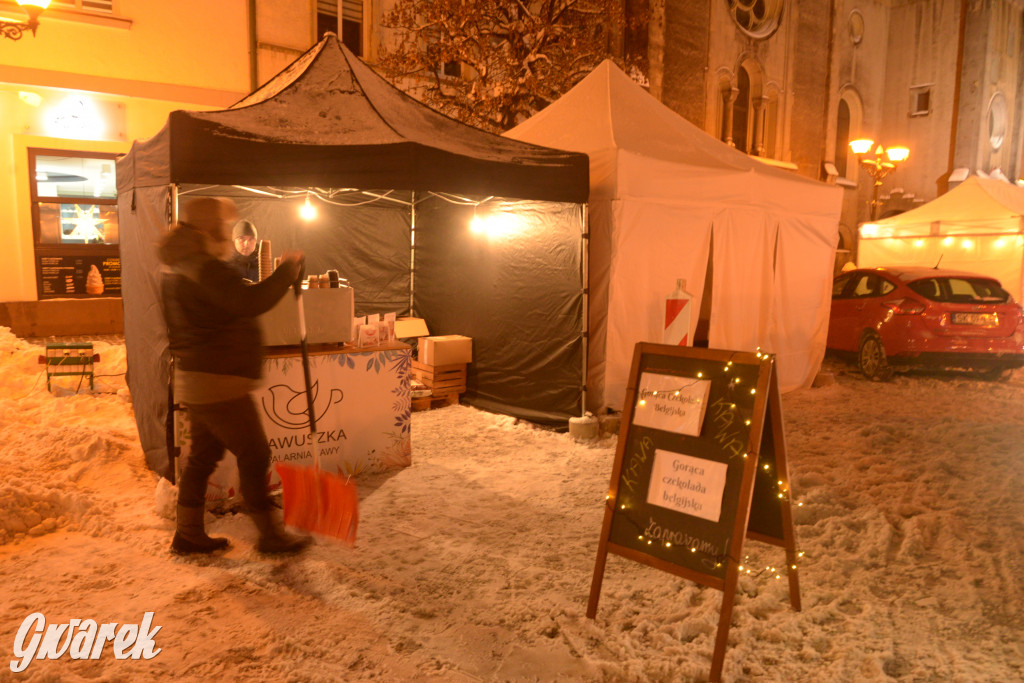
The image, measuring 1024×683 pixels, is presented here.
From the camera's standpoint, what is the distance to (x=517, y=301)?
7246 mm

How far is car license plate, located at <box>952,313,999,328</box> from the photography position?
29.3 ft

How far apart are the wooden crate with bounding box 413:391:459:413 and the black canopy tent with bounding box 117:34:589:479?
288mm

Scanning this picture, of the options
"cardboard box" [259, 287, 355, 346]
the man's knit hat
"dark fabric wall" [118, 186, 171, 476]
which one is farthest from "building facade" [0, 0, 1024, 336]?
→ "cardboard box" [259, 287, 355, 346]

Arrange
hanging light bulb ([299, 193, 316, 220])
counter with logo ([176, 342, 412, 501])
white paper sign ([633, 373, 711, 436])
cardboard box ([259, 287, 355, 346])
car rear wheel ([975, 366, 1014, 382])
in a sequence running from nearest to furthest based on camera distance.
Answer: white paper sign ([633, 373, 711, 436]) → counter with logo ([176, 342, 412, 501]) → cardboard box ([259, 287, 355, 346]) → hanging light bulb ([299, 193, 316, 220]) → car rear wheel ([975, 366, 1014, 382])

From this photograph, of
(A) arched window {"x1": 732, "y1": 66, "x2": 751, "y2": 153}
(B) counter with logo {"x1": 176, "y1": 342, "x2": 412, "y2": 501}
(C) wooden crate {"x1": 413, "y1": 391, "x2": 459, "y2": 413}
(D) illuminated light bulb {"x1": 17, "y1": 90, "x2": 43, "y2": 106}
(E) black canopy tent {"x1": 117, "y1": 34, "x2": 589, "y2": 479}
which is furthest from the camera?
(A) arched window {"x1": 732, "y1": 66, "x2": 751, "y2": 153}

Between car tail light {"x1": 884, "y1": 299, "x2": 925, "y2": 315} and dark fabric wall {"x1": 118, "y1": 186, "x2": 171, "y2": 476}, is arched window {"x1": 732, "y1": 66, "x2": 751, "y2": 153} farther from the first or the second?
dark fabric wall {"x1": 118, "y1": 186, "x2": 171, "y2": 476}

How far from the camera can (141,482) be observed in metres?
5.05

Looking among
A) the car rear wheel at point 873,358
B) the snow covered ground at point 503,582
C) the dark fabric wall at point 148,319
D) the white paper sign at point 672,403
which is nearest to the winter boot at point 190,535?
the snow covered ground at point 503,582

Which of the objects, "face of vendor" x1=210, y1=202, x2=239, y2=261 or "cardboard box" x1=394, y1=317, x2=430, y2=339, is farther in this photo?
"cardboard box" x1=394, y1=317, x2=430, y2=339

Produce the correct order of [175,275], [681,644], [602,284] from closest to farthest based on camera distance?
[681,644] → [175,275] → [602,284]

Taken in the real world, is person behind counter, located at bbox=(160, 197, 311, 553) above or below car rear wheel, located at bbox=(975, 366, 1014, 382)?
above

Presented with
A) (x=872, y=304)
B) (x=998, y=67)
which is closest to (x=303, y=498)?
(x=872, y=304)

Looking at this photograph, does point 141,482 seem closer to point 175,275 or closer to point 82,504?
point 82,504

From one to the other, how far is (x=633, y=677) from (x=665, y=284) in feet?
15.3
